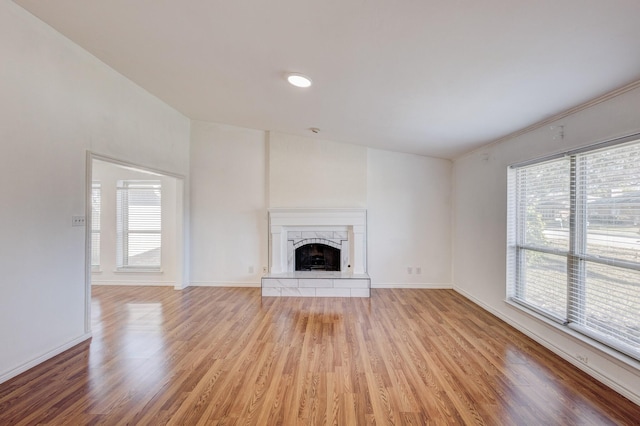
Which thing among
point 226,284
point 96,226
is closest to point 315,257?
point 226,284

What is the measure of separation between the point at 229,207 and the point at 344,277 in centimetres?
240

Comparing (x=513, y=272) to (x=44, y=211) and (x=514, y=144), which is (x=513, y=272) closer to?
(x=514, y=144)

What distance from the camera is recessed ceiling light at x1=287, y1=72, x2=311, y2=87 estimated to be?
2.53 m

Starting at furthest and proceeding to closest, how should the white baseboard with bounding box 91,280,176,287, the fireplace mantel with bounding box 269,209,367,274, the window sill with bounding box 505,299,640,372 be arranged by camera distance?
the white baseboard with bounding box 91,280,176,287
the fireplace mantel with bounding box 269,209,367,274
the window sill with bounding box 505,299,640,372

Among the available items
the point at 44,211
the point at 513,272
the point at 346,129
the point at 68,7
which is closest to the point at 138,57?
the point at 68,7

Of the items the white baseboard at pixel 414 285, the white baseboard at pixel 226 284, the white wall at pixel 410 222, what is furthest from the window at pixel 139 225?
the white baseboard at pixel 414 285

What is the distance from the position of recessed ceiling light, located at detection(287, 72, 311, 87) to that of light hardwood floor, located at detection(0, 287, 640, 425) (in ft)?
8.41

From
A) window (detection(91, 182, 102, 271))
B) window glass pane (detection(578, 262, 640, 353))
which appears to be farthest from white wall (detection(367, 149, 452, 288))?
window (detection(91, 182, 102, 271))

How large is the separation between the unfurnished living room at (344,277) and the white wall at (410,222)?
1.80ft

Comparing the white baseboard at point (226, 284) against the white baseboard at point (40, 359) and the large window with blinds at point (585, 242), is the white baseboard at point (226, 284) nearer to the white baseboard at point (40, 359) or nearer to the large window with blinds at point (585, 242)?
the white baseboard at point (40, 359)

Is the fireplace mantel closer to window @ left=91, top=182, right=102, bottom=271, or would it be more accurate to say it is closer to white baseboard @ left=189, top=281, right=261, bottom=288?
white baseboard @ left=189, top=281, right=261, bottom=288

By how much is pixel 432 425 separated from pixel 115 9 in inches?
143

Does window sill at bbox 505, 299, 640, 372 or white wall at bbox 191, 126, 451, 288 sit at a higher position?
white wall at bbox 191, 126, 451, 288

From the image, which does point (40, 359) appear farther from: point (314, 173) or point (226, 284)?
point (314, 173)
